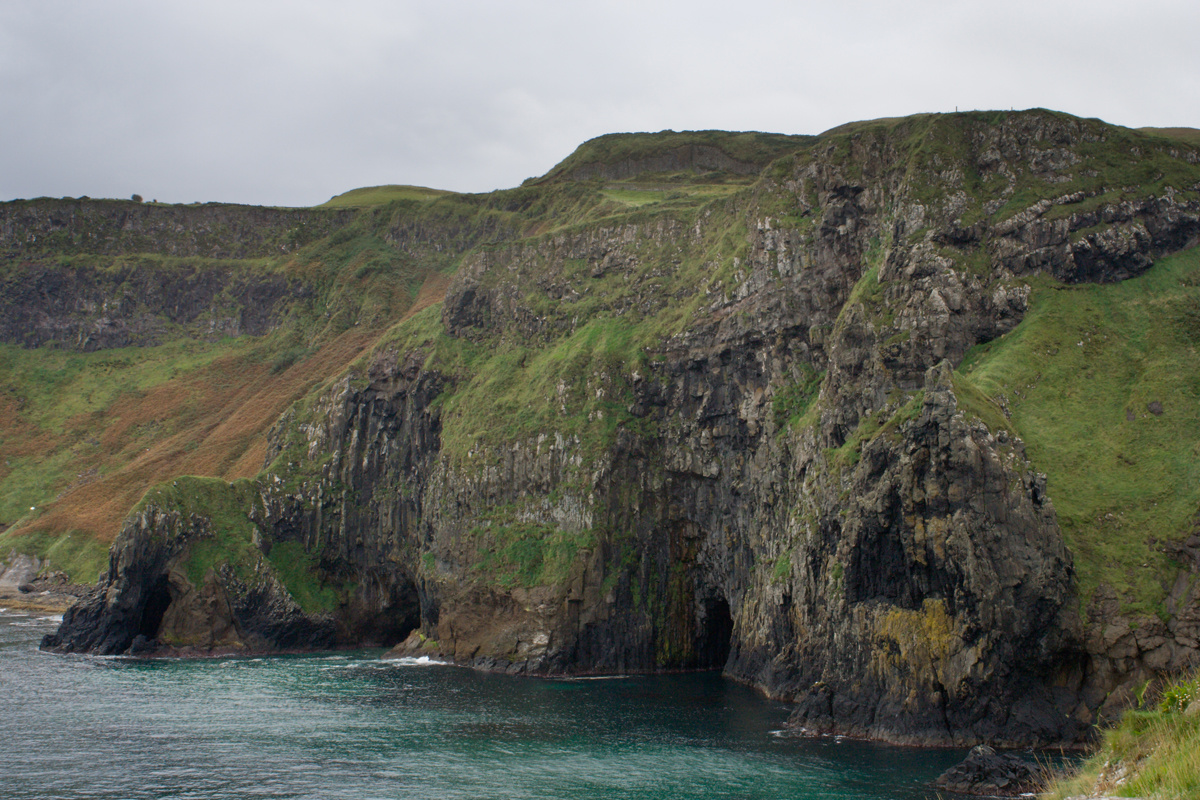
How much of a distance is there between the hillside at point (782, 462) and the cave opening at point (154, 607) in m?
0.30

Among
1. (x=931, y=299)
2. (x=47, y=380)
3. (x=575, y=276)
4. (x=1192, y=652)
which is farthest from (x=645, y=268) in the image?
(x=47, y=380)

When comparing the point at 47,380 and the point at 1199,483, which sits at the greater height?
the point at 47,380

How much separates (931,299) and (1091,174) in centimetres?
1615

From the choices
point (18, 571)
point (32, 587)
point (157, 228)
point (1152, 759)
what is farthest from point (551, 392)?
point (157, 228)

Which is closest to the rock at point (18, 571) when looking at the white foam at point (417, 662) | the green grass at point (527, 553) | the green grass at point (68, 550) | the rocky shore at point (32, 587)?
the rocky shore at point (32, 587)

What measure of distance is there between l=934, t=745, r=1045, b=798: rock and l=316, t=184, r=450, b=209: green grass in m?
161

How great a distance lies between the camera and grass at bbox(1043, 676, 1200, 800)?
15844 millimetres

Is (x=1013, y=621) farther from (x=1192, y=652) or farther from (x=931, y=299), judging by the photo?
(x=931, y=299)

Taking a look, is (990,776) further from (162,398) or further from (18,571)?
(162,398)

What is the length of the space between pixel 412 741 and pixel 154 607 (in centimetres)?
4881

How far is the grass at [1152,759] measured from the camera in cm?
1584

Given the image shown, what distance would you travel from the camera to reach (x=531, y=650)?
235 ft

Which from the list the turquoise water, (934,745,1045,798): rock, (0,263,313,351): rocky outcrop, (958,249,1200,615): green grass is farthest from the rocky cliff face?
(934,745,1045,798): rock

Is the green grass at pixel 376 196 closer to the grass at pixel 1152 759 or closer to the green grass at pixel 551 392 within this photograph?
the green grass at pixel 551 392
